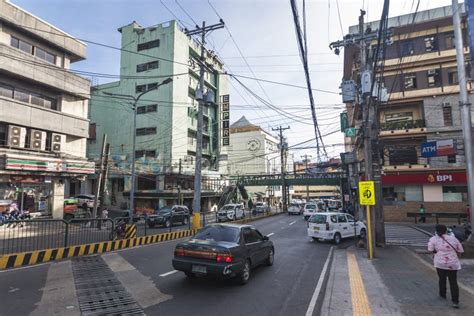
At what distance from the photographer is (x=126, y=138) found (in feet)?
147

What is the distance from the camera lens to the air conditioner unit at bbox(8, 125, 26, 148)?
68.1 feet

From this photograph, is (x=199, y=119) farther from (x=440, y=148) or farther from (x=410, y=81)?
(x=410, y=81)

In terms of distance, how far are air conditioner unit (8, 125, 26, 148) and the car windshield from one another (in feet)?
63.0

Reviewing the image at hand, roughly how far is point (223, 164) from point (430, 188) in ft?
115

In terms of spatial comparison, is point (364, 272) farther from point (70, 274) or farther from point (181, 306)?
point (70, 274)

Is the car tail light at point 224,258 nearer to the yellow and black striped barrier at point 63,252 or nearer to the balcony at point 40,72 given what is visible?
the yellow and black striped barrier at point 63,252

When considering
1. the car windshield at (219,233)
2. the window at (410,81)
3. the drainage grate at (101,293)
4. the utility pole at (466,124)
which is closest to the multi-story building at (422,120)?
the window at (410,81)

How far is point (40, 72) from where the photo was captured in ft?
73.7

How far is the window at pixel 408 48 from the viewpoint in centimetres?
3045

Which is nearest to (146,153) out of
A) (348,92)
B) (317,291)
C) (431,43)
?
(348,92)

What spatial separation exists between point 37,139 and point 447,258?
2547cm

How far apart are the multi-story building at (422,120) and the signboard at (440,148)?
20.7 ft

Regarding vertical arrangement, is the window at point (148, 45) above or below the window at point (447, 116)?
above

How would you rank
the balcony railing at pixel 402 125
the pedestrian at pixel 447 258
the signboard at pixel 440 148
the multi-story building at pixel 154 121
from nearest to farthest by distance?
the pedestrian at pixel 447 258, the signboard at pixel 440 148, the balcony railing at pixel 402 125, the multi-story building at pixel 154 121
